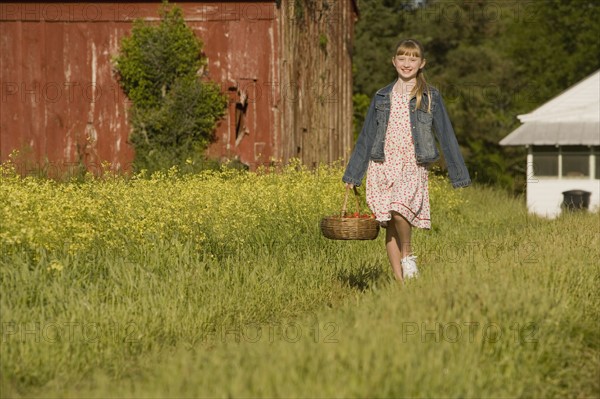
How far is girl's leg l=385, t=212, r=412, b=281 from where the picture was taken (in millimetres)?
7234

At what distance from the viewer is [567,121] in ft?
80.3

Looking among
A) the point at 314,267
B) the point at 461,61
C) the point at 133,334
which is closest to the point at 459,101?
the point at 461,61

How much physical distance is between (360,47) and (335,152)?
1867 centimetres

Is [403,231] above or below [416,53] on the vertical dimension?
below

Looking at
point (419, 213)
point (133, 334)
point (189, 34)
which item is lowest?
point (133, 334)

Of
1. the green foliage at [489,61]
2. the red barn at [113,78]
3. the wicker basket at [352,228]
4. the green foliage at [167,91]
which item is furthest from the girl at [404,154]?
the green foliage at [489,61]

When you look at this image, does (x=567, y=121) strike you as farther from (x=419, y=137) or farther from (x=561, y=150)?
(x=419, y=137)

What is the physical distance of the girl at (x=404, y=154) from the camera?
7.20m

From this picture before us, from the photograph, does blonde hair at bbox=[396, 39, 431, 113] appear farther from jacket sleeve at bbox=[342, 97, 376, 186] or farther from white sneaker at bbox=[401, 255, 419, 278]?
white sneaker at bbox=[401, 255, 419, 278]

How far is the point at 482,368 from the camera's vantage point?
201 inches

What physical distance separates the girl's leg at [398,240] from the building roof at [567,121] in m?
16.8

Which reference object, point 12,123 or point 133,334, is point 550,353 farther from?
point 12,123

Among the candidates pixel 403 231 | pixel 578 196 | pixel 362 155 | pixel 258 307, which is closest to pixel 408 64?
pixel 362 155

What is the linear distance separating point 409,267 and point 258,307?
126 centimetres
